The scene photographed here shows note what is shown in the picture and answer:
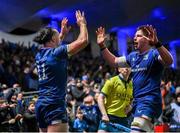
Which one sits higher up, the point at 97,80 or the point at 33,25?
the point at 33,25

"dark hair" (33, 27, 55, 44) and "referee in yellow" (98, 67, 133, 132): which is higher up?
"dark hair" (33, 27, 55, 44)

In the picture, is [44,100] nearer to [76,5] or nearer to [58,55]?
[58,55]

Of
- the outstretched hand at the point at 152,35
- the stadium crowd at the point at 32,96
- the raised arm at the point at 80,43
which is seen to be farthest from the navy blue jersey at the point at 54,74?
the stadium crowd at the point at 32,96

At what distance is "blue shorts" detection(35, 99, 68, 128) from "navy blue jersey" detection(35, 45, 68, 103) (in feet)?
0.22

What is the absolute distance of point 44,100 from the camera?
545 centimetres

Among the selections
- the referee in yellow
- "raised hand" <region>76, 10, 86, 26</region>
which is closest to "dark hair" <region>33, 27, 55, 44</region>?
"raised hand" <region>76, 10, 86, 26</region>

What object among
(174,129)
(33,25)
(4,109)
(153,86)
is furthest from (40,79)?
(33,25)

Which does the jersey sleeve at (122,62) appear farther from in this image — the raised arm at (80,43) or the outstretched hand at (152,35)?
the raised arm at (80,43)

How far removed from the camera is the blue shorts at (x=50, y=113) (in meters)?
5.34

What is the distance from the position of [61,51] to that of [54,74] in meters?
0.29

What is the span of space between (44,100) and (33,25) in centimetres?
1831

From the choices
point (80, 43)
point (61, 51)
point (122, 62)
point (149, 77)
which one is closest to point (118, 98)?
point (122, 62)

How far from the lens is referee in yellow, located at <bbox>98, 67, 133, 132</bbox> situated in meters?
7.32

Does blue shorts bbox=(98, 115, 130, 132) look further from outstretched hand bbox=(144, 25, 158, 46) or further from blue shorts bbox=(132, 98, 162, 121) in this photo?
outstretched hand bbox=(144, 25, 158, 46)
